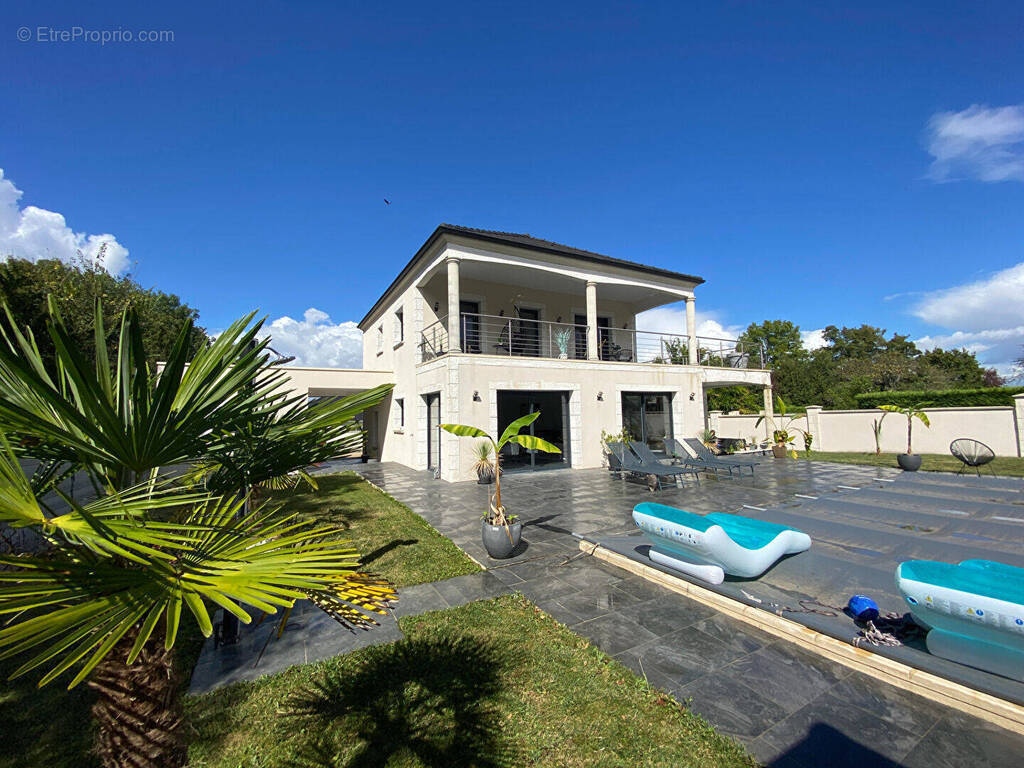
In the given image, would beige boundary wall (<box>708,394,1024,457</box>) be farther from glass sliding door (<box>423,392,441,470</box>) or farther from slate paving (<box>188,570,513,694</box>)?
slate paving (<box>188,570,513,694</box>)

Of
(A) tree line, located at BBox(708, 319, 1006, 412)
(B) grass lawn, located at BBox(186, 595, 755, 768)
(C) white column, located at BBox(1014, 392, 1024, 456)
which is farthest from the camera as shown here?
(A) tree line, located at BBox(708, 319, 1006, 412)

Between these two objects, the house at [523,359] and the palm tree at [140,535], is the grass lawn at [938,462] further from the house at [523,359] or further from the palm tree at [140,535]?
the palm tree at [140,535]

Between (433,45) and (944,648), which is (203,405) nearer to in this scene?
(944,648)

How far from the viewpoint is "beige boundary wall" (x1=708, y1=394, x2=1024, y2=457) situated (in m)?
15.7

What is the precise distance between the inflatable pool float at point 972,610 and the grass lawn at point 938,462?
1371 cm

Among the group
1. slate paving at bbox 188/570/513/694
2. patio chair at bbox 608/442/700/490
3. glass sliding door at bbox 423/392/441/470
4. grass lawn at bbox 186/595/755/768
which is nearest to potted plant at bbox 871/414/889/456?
patio chair at bbox 608/442/700/490

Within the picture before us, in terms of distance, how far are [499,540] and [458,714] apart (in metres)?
2.88

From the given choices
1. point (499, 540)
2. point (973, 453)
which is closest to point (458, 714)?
point (499, 540)

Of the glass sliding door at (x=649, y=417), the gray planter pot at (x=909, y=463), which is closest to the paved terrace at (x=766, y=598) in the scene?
the gray planter pot at (x=909, y=463)

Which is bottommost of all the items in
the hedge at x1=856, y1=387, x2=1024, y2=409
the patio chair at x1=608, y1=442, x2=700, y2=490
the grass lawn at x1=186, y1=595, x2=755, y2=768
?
the grass lawn at x1=186, y1=595, x2=755, y2=768

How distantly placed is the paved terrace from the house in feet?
13.7

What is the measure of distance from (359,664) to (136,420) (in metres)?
3.09

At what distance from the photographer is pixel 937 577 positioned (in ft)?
10.5

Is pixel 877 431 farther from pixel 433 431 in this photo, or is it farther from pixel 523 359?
pixel 433 431
